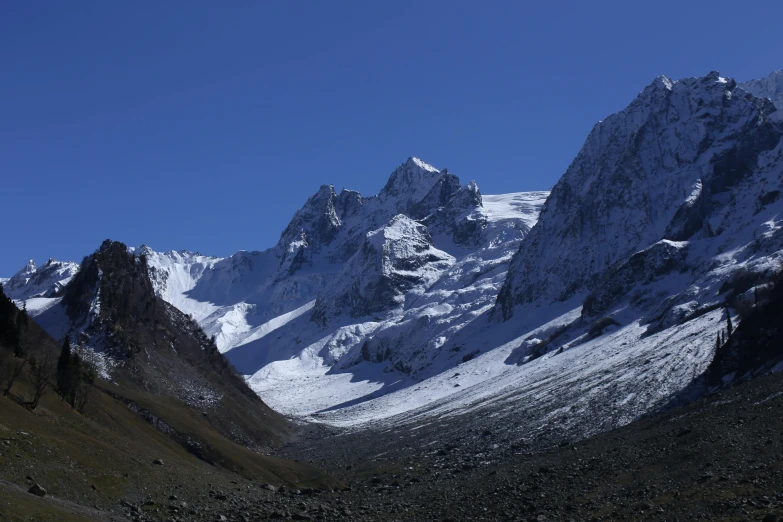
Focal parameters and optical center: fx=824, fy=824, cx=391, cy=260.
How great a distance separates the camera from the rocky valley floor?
4372 centimetres

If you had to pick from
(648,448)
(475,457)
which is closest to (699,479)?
(648,448)

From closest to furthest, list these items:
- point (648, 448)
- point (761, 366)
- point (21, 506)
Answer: point (21, 506)
point (648, 448)
point (761, 366)

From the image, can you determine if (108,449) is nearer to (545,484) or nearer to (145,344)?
(545,484)

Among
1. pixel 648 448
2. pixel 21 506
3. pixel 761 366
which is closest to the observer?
pixel 21 506

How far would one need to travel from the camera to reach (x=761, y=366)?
90.3 meters

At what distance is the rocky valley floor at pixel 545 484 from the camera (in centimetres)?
4372

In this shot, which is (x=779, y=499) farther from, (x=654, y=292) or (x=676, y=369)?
(x=654, y=292)

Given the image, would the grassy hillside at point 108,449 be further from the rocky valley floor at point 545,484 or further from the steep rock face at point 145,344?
the steep rock face at point 145,344

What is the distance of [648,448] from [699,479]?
15.9 m

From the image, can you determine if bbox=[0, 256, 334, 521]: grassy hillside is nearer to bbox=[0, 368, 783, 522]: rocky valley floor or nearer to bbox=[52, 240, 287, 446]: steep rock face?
bbox=[0, 368, 783, 522]: rocky valley floor

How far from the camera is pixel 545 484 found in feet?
201

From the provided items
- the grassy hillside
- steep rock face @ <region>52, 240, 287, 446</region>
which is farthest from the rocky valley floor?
steep rock face @ <region>52, 240, 287, 446</region>

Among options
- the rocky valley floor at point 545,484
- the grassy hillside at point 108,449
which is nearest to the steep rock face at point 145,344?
the grassy hillside at point 108,449

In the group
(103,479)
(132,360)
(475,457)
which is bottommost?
(475,457)
